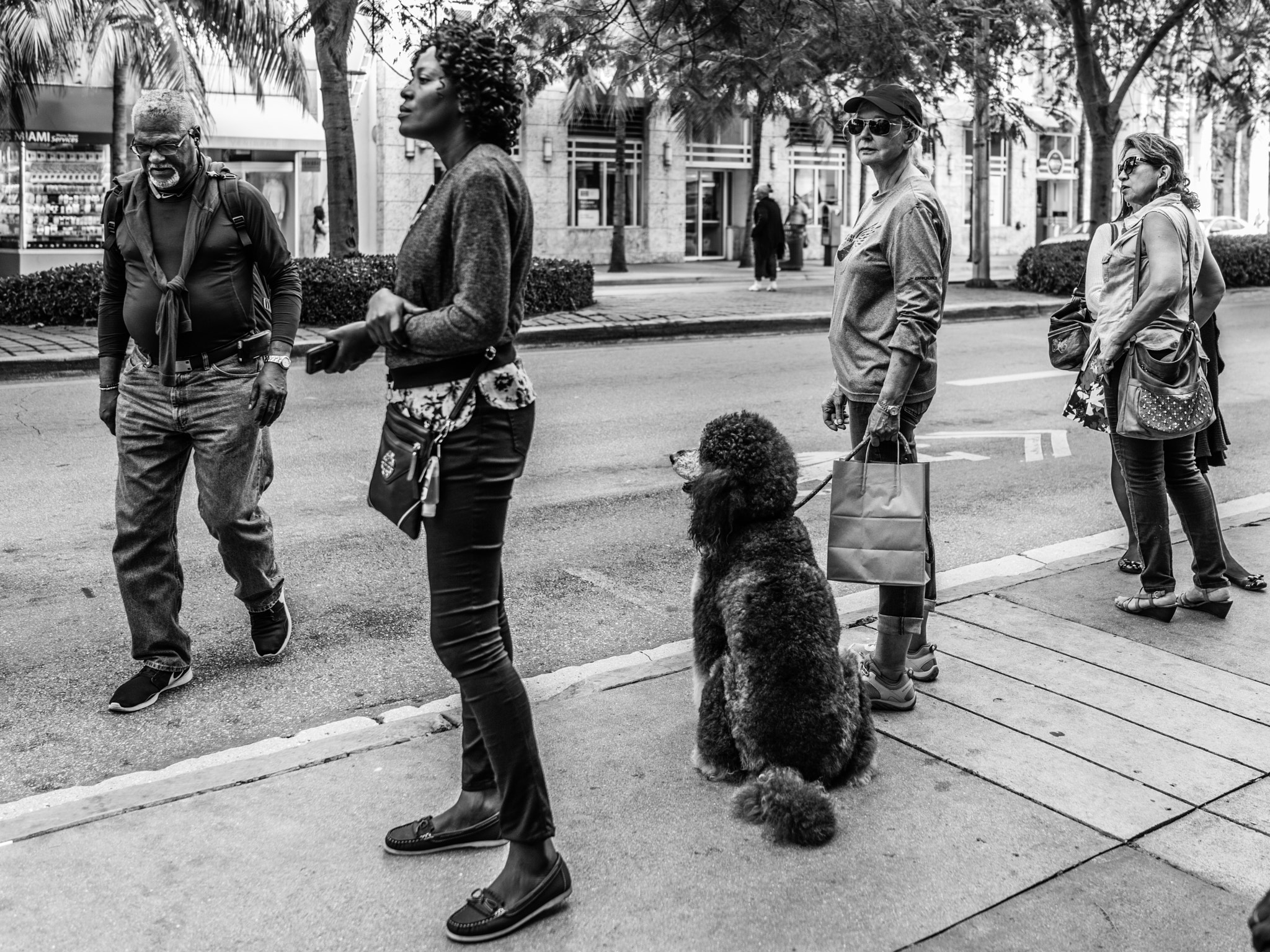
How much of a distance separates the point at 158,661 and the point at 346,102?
12.6 meters

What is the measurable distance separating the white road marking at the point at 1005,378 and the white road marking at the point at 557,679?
5.46 m

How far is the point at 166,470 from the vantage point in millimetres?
4492

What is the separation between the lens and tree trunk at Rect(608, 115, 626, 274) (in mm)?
29203

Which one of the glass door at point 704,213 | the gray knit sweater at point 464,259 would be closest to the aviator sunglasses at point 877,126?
the gray knit sweater at point 464,259

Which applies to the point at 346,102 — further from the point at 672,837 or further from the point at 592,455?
the point at 672,837

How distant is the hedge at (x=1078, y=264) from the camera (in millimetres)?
22109

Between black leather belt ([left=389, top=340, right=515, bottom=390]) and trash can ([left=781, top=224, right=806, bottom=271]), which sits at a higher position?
trash can ([left=781, top=224, right=806, bottom=271])

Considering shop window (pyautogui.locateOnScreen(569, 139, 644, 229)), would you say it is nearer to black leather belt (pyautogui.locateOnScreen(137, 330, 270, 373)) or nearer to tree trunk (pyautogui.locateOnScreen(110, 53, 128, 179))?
tree trunk (pyautogui.locateOnScreen(110, 53, 128, 179))

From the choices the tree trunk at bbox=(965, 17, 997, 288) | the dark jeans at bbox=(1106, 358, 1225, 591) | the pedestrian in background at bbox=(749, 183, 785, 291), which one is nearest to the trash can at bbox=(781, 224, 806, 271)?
the tree trunk at bbox=(965, 17, 997, 288)

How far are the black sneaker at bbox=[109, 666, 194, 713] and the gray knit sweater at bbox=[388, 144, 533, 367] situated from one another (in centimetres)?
210

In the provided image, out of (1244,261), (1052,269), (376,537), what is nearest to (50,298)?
(376,537)

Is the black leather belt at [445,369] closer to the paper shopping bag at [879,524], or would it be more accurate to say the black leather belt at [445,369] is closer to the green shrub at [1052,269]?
the paper shopping bag at [879,524]

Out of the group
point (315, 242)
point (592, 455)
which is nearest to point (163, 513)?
point (592, 455)

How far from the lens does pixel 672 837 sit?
3.51 meters
